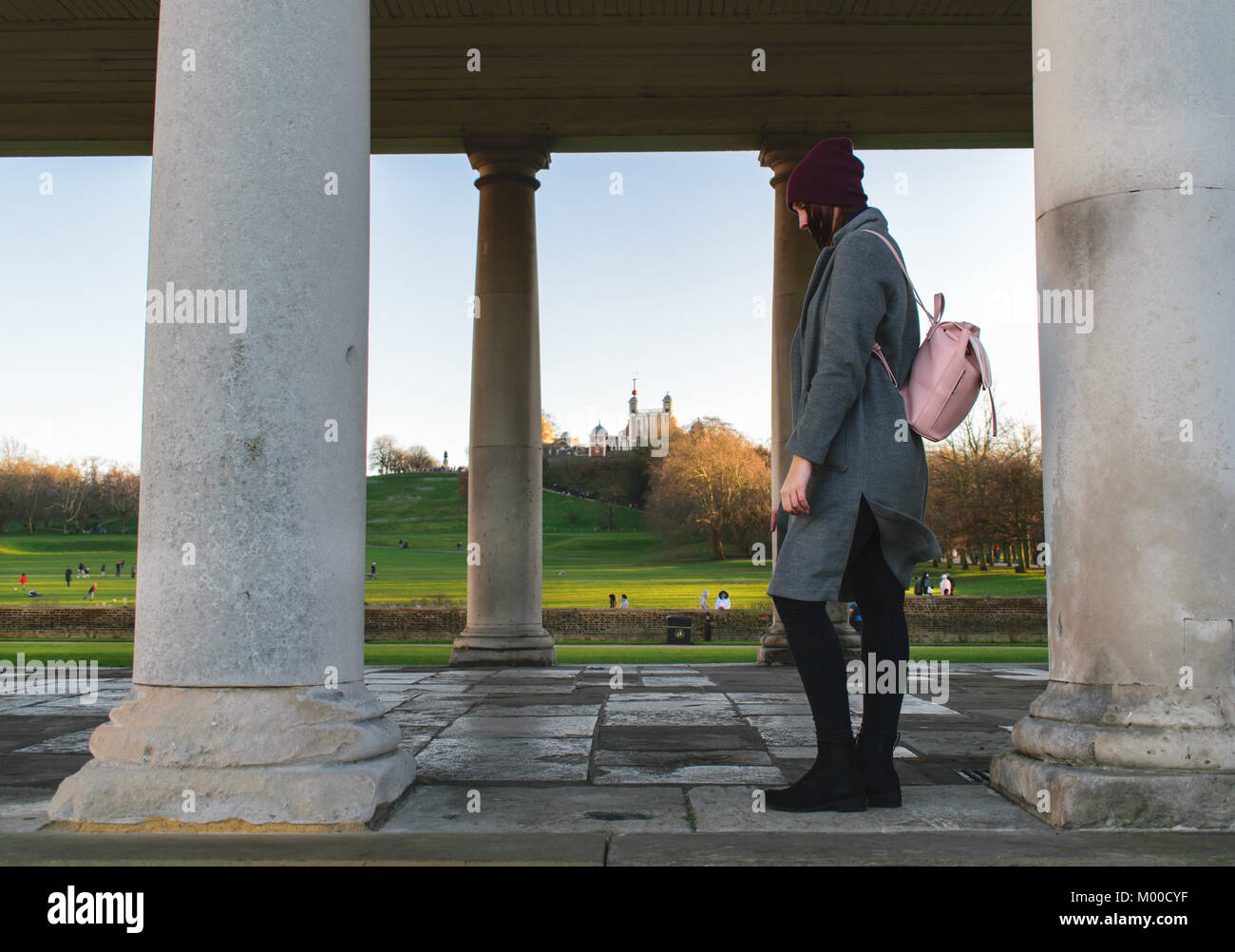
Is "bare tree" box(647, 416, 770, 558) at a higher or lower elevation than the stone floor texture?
higher

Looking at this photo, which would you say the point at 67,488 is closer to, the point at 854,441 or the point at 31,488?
the point at 31,488

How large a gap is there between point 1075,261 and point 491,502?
49.1 feet

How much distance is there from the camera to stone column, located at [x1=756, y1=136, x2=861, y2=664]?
2106 centimetres

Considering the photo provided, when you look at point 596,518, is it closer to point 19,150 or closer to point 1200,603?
point 19,150

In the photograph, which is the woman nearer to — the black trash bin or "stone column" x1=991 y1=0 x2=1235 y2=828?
"stone column" x1=991 y1=0 x2=1235 y2=828

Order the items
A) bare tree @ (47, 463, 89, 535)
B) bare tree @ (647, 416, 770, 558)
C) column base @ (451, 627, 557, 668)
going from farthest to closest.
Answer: bare tree @ (47, 463, 89, 535) → bare tree @ (647, 416, 770, 558) → column base @ (451, 627, 557, 668)

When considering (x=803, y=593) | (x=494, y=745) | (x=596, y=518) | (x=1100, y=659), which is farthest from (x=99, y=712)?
(x=596, y=518)

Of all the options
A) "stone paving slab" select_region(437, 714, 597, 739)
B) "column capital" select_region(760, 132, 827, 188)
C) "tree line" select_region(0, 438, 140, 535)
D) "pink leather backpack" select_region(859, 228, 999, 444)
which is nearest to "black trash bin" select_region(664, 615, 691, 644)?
"column capital" select_region(760, 132, 827, 188)

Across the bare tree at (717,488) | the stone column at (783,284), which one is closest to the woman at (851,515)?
the stone column at (783,284)

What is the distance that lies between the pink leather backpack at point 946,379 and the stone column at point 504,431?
14.5 m

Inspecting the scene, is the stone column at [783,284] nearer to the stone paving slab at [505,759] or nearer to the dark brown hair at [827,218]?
the stone paving slab at [505,759]

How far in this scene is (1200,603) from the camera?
6250mm

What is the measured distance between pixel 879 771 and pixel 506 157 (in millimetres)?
17058

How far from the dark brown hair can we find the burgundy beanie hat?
3 centimetres
